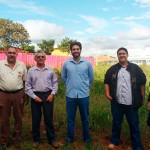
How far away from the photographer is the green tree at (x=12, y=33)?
50375 mm

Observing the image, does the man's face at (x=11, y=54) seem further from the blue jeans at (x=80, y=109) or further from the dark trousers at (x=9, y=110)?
the blue jeans at (x=80, y=109)

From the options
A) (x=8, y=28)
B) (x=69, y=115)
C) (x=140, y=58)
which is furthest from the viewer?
(x=8, y=28)

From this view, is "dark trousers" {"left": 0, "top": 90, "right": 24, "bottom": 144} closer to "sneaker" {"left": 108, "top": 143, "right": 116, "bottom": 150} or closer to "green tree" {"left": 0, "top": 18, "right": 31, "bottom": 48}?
"sneaker" {"left": 108, "top": 143, "right": 116, "bottom": 150}

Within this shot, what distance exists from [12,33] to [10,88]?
47422mm

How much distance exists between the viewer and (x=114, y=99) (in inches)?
209

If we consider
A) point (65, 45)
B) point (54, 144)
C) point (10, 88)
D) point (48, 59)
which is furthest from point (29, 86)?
point (65, 45)

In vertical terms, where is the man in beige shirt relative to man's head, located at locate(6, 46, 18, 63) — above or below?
below

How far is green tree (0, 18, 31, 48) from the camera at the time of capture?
165ft


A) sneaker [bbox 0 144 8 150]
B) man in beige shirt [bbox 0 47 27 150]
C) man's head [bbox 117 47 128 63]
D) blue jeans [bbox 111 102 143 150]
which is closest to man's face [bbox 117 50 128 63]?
man's head [bbox 117 47 128 63]

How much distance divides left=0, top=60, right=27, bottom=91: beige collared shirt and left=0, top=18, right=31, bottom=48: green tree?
46.3 metres

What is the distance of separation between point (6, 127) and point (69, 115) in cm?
116

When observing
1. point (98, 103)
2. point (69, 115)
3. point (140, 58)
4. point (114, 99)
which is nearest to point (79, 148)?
point (69, 115)

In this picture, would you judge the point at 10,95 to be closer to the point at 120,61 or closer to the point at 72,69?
the point at 72,69

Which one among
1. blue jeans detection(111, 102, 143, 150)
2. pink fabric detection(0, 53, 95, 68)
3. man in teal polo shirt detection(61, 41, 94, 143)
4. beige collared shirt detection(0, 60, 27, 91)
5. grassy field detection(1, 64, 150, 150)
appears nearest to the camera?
beige collared shirt detection(0, 60, 27, 91)
